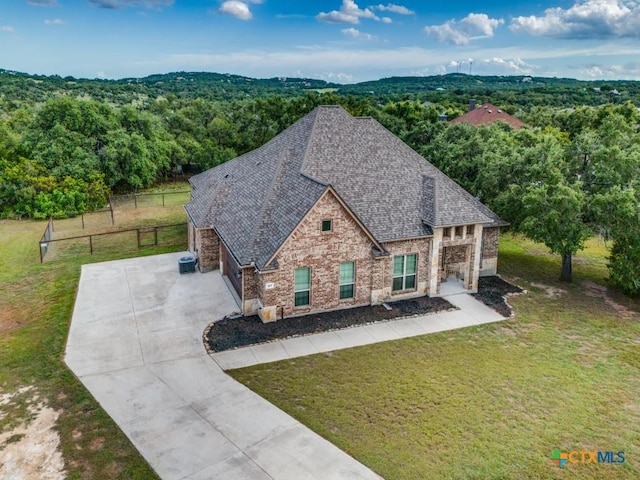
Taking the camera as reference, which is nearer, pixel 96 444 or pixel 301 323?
pixel 96 444

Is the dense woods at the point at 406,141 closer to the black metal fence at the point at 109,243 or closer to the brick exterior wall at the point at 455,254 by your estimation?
the brick exterior wall at the point at 455,254

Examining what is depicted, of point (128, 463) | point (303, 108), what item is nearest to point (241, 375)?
point (128, 463)

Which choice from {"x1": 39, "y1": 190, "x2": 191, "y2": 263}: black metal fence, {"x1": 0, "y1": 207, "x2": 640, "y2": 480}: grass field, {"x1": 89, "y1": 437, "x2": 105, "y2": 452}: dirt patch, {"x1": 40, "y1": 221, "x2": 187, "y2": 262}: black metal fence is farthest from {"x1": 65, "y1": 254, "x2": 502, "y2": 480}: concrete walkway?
{"x1": 39, "y1": 190, "x2": 191, "y2": 263}: black metal fence

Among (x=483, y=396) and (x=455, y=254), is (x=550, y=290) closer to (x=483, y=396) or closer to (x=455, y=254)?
(x=455, y=254)

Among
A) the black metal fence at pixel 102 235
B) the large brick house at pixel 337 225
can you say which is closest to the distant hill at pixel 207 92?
the black metal fence at pixel 102 235

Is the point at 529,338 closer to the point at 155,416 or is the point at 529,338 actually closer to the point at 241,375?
the point at 241,375

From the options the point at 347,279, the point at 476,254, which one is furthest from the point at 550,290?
the point at 347,279
